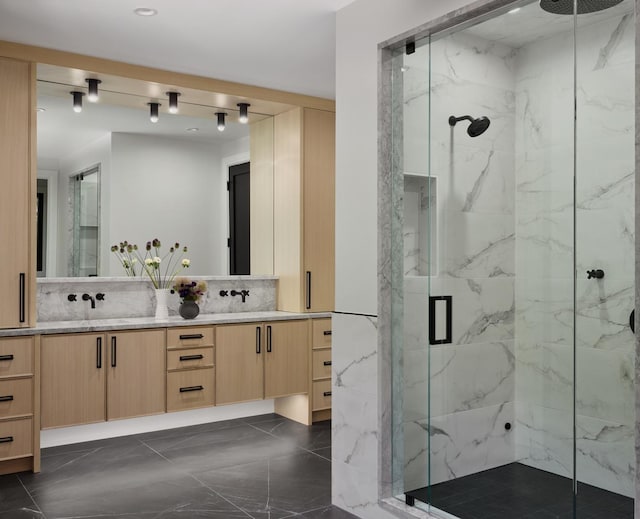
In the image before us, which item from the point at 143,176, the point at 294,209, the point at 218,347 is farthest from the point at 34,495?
the point at 294,209

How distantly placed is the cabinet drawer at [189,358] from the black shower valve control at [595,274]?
9.31ft

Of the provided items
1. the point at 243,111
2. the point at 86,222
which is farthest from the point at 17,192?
the point at 243,111

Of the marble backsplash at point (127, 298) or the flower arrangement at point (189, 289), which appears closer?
the marble backsplash at point (127, 298)

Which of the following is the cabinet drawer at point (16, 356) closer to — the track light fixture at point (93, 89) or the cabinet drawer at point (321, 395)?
the track light fixture at point (93, 89)

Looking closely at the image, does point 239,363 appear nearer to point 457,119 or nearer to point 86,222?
point 86,222

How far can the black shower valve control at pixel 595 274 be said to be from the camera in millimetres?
2316

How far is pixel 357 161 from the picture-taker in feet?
10.5

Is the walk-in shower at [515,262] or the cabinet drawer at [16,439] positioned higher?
the walk-in shower at [515,262]

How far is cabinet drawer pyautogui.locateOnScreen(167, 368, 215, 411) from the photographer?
4379 millimetres

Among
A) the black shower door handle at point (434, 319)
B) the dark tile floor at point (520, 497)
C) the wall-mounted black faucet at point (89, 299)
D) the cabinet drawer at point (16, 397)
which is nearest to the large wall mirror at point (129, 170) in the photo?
the wall-mounted black faucet at point (89, 299)

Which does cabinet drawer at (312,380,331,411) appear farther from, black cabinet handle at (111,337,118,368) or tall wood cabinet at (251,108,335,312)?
black cabinet handle at (111,337,118,368)

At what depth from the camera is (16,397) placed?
12.3ft

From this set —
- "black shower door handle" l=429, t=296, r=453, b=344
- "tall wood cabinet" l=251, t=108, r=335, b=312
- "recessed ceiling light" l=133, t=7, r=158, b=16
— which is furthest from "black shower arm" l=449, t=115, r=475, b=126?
"tall wood cabinet" l=251, t=108, r=335, b=312

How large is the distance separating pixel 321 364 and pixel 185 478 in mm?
1584
